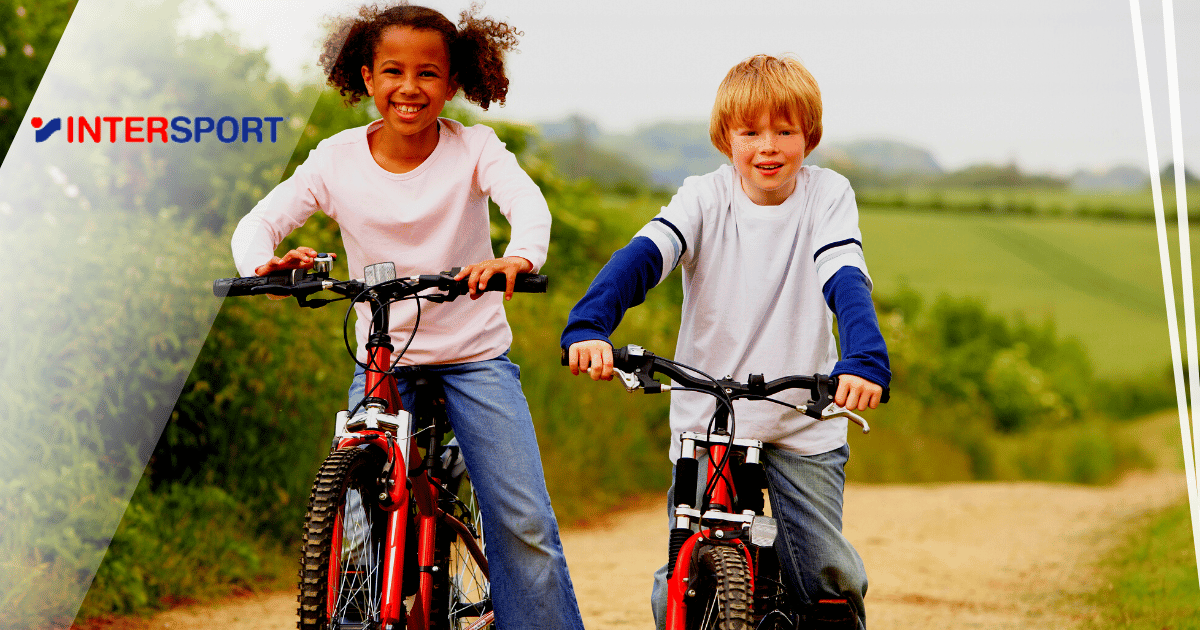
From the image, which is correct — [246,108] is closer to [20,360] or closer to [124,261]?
[124,261]

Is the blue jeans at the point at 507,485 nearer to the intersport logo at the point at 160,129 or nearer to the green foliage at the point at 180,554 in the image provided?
the green foliage at the point at 180,554

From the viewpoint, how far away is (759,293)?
9.75 ft

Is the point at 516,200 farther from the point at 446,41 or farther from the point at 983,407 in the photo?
the point at 983,407

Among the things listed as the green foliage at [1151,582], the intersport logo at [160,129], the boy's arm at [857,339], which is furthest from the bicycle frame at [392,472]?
the intersport logo at [160,129]

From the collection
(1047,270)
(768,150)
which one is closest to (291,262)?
(768,150)

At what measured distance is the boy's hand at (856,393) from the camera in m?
2.44

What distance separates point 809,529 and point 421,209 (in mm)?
1355

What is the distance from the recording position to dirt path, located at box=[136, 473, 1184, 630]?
5.18 m

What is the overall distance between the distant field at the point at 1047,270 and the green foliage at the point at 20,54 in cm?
944

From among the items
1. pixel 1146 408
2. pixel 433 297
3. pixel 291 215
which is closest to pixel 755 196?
pixel 433 297

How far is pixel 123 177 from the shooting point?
640 cm

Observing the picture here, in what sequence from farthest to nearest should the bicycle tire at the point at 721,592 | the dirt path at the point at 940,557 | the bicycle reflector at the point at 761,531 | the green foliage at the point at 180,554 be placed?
1. the dirt path at the point at 940,557
2. the green foliage at the point at 180,554
3. the bicycle reflector at the point at 761,531
4. the bicycle tire at the point at 721,592

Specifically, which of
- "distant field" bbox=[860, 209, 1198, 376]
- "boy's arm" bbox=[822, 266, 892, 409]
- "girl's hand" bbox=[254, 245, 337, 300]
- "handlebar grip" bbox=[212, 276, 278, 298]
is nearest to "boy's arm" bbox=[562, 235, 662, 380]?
"boy's arm" bbox=[822, 266, 892, 409]

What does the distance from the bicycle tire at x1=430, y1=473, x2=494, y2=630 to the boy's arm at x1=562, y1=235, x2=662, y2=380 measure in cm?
98
